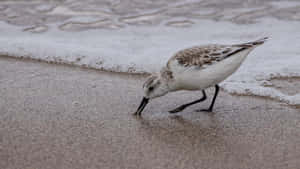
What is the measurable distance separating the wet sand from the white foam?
416 mm

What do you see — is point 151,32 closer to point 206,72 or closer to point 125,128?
point 206,72

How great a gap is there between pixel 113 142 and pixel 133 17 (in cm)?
393

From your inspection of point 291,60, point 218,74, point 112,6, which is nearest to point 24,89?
point 218,74

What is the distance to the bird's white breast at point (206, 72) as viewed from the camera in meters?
3.48

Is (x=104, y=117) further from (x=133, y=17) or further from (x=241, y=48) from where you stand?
(x=133, y=17)

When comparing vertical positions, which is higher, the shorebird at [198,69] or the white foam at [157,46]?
the shorebird at [198,69]

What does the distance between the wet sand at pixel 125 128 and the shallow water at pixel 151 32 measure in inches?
18.4

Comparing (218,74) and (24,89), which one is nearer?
(218,74)

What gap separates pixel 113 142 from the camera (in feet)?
10.2

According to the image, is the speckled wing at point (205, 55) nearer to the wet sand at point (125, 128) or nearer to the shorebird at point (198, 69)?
the shorebird at point (198, 69)

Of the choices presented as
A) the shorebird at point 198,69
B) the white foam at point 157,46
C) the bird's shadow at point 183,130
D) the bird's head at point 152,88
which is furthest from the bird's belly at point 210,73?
the white foam at point 157,46

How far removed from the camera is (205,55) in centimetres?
356

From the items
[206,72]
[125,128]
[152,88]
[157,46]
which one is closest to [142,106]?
[152,88]

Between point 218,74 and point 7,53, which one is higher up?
point 218,74
